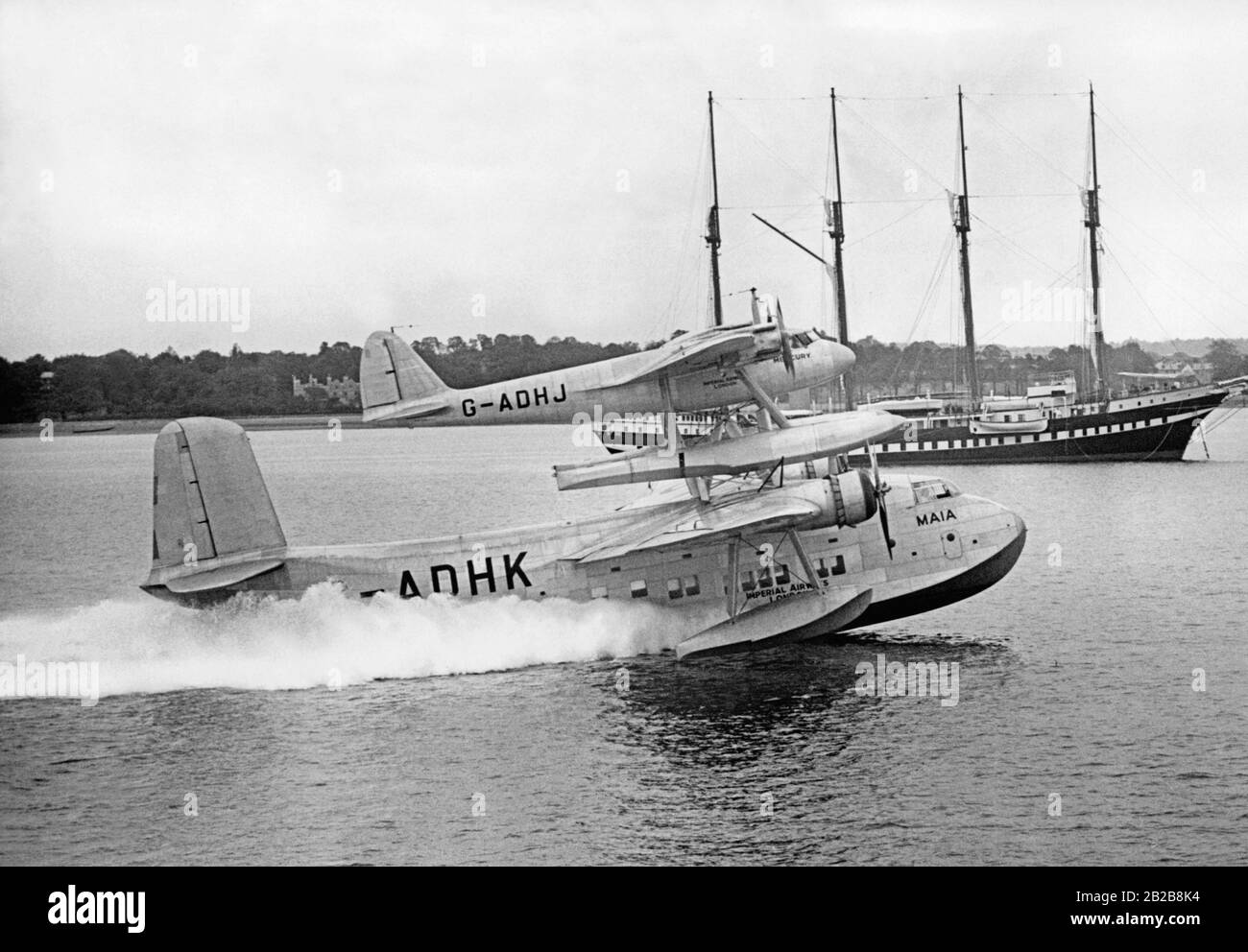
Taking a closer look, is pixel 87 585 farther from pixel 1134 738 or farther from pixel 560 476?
pixel 1134 738

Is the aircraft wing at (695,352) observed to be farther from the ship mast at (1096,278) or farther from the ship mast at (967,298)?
the ship mast at (967,298)

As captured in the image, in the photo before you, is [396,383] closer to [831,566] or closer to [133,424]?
[831,566]

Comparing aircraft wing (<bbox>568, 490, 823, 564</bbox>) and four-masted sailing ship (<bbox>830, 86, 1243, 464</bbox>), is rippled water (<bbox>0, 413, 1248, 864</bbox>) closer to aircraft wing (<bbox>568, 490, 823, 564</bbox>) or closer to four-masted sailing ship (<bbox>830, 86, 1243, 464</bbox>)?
aircraft wing (<bbox>568, 490, 823, 564</bbox>)

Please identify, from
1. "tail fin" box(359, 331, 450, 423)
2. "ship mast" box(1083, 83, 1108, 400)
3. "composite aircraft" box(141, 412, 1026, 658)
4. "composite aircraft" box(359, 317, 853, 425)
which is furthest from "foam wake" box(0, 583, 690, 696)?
"ship mast" box(1083, 83, 1108, 400)

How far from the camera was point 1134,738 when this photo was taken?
67.9ft

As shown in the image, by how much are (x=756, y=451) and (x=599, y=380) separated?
3296 millimetres

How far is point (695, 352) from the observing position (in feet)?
74.0

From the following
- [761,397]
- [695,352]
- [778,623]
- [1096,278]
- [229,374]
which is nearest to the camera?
[695,352]

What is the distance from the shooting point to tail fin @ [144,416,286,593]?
73.8 feet

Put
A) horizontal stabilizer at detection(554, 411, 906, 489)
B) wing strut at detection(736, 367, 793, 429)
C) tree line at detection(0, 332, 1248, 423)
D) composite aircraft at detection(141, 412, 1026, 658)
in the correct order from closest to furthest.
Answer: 1. composite aircraft at detection(141, 412, 1026, 658)
2. horizontal stabilizer at detection(554, 411, 906, 489)
3. wing strut at detection(736, 367, 793, 429)
4. tree line at detection(0, 332, 1248, 423)

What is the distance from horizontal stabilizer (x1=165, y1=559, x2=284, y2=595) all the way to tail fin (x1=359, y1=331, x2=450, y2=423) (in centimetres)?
331

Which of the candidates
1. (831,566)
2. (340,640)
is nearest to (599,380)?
(831,566)
